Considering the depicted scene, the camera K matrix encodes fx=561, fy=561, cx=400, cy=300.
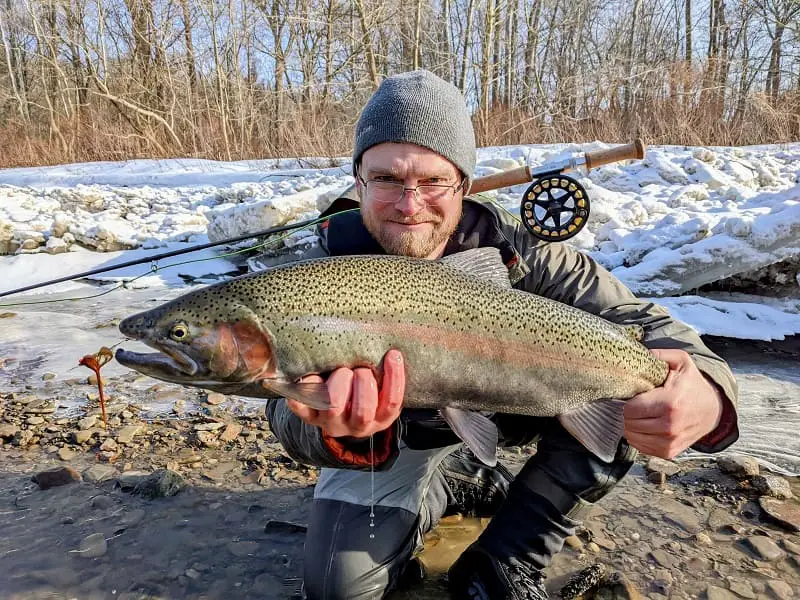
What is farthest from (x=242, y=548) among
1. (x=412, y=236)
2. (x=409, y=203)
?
(x=409, y=203)

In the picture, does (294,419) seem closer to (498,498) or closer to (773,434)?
(498,498)

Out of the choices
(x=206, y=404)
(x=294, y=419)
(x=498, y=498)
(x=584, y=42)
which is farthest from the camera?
(x=584, y=42)

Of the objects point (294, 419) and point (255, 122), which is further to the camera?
point (255, 122)

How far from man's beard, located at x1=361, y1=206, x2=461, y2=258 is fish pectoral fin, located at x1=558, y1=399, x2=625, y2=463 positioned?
86 cm

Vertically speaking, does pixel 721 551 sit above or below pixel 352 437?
below

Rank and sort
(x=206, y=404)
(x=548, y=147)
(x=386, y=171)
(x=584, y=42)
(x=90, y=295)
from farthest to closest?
(x=584, y=42) < (x=548, y=147) < (x=90, y=295) < (x=206, y=404) < (x=386, y=171)

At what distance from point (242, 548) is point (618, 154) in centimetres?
306

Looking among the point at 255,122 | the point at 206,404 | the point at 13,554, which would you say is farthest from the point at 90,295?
the point at 255,122

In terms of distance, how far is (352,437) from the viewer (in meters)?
2.02

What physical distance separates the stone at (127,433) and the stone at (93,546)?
2.69 ft

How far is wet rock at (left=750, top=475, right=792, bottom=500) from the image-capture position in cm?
261

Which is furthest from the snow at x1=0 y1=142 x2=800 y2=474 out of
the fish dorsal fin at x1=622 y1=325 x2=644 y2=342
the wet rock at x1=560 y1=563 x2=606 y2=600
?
the fish dorsal fin at x1=622 y1=325 x2=644 y2=342

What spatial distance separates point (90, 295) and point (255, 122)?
36.7 ft

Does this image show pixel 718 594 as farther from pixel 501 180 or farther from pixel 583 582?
pixel 501 180
